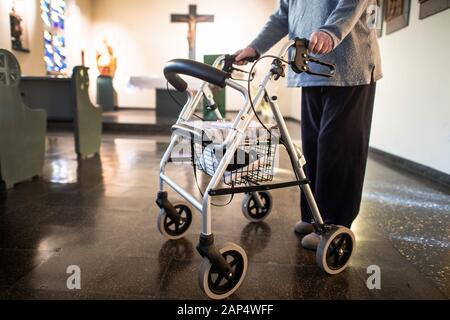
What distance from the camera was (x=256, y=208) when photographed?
1.90 meters

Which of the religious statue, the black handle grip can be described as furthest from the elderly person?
the religious statue

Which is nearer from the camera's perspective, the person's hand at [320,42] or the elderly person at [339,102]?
the person's hand at [320,42]

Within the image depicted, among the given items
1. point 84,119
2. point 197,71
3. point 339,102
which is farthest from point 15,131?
point 339,102

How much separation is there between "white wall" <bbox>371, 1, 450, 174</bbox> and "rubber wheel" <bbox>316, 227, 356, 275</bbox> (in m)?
1.95

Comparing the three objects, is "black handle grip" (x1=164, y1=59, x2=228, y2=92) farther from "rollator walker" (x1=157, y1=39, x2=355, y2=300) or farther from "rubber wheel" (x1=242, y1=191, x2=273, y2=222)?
"rubber wheel" (x1=242, y1=191, x2=273, y2=222)

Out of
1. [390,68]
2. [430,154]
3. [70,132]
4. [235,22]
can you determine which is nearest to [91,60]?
[235,22]

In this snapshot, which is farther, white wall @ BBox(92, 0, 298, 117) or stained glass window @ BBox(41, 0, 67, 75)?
white wall @ BBox(92, 0, 298, 117)

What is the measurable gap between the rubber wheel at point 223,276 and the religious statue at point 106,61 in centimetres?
847

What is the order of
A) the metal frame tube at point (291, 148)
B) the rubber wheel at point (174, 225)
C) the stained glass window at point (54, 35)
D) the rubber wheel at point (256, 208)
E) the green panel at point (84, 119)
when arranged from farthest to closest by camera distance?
the stained glass window at point (54, 35), the green panel at point (84, 119), the rubber wheel at point (256, 208), the rubber wheel at point (174, 225), the metal frame tube at point (291, 148)

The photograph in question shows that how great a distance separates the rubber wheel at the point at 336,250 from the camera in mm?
1314

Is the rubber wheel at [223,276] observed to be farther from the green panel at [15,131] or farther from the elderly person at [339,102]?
the green panel at [15,131]

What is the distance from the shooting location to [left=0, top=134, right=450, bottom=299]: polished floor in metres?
1.23

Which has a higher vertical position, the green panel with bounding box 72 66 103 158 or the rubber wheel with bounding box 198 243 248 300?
the green panel with bounding box 72 66 103 158

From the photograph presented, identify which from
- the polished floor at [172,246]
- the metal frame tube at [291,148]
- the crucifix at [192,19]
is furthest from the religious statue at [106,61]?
the metal frame tube at [291,148]
